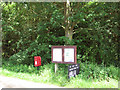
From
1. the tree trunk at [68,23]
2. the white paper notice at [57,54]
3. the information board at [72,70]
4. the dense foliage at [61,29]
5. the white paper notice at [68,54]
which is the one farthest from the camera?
the tree trunk at [68,23]

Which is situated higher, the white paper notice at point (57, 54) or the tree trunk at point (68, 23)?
the tree trunk at point (68, 23)

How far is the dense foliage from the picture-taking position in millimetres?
9258

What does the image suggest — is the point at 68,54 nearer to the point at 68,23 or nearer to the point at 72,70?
the point at 72,70

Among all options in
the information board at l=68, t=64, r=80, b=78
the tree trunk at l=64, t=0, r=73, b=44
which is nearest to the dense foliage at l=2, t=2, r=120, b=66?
the tree trunk at l=64, t=0, r=73, b=44

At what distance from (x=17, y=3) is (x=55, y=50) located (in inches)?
240

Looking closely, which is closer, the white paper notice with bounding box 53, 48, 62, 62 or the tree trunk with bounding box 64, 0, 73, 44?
the white paper notice with bounding box 53, 48, 62, 62

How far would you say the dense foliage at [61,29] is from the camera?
30.4ft

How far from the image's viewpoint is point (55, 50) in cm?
672

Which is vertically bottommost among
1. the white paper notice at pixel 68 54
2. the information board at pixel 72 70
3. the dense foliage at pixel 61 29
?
the information board at pixel 72 70

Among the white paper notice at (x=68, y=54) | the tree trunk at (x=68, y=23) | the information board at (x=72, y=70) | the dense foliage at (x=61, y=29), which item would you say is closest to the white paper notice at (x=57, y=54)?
the white paper notice at (x=68, y=54)

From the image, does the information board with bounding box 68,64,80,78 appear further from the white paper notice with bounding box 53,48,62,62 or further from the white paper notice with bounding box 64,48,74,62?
the white paper notice with bounding box 53,48,62,62

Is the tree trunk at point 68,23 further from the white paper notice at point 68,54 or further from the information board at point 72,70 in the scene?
the information board at point 72,70

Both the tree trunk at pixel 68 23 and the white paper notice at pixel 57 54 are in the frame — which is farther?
the tree trunk at pixel 68 23

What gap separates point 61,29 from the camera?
11328mm
